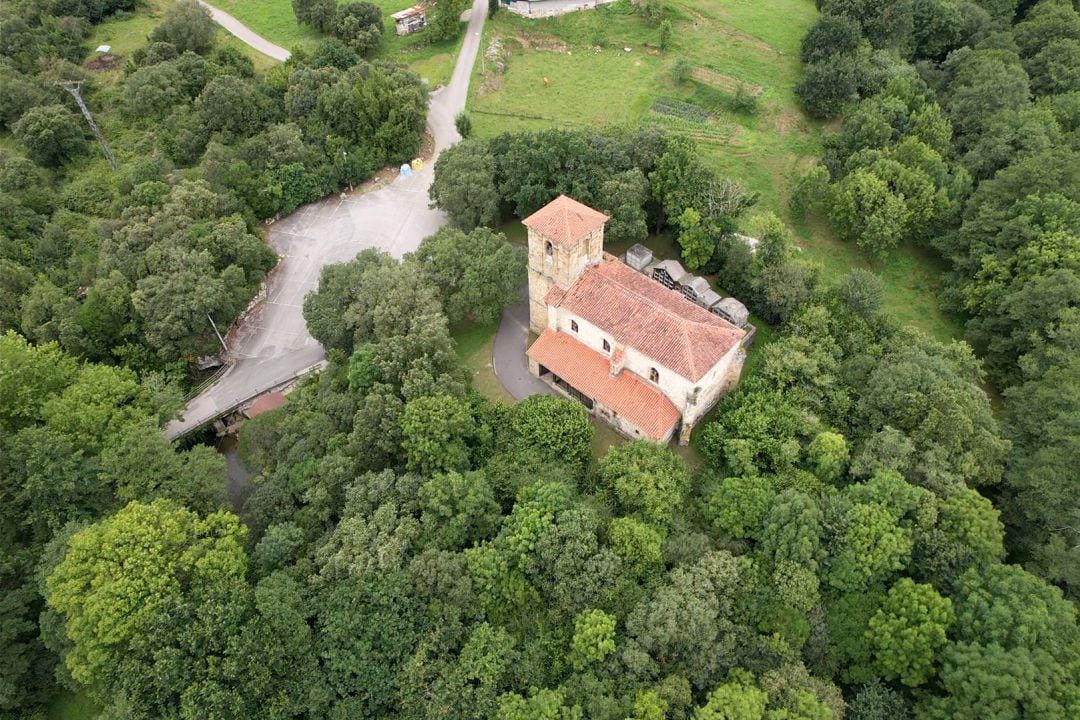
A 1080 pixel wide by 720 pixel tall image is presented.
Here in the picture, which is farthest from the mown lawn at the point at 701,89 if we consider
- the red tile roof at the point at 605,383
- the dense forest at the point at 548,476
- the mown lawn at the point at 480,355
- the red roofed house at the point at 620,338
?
the mown lawn at the point at 480,355

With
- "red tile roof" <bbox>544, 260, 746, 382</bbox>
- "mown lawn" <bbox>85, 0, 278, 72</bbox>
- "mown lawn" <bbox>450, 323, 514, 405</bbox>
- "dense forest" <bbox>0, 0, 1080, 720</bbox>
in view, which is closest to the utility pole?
"mown lawn" <bbox>85, 0, 278, 72</bbox>

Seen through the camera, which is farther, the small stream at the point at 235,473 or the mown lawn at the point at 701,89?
the mown lawn at the point at 701,89

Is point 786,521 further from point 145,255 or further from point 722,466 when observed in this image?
point 145,255

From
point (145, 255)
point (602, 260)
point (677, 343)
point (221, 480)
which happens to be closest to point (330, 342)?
point (221, 480)

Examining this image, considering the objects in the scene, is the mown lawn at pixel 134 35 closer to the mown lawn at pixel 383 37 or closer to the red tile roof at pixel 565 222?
the mown lawn at pixel 383 37

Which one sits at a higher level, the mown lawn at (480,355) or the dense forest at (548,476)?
the dense forest at (548,476)
